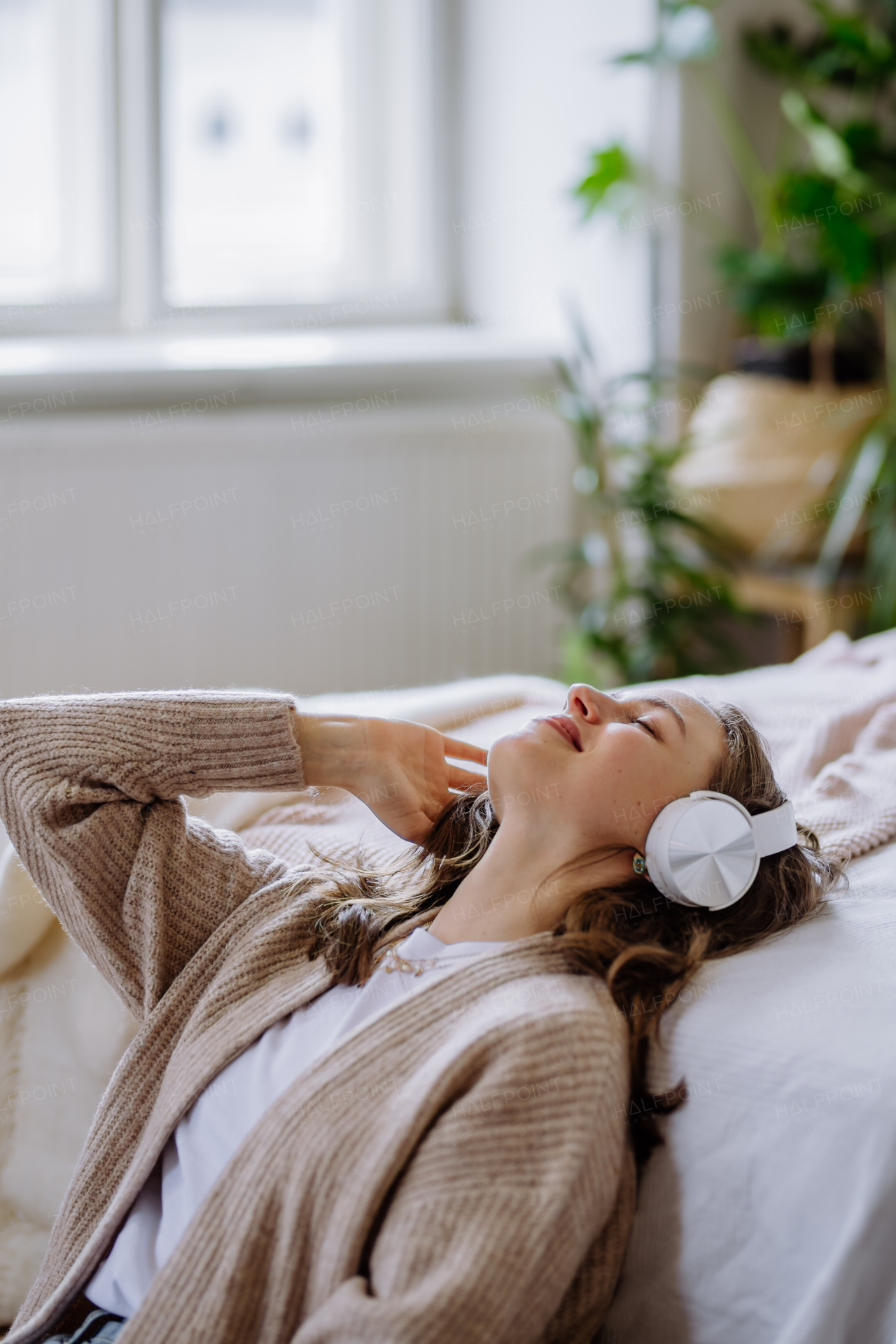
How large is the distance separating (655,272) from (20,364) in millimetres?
1356

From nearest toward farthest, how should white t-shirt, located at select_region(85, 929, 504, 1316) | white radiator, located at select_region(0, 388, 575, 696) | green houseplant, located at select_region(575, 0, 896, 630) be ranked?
white t-shirt, located at select_region(85, 929, 504, 1316) → green houseplant, located at select_region(575, 0, 896, 630) → white radiator, located at select_region(0, 388, 575, 696)

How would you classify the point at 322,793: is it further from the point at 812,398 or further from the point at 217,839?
the point at 812,398

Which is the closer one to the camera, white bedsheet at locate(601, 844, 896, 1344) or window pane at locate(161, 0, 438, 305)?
white bedsheet at locate(601, 844, 896, 1344)

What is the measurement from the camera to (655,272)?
9.80 ft

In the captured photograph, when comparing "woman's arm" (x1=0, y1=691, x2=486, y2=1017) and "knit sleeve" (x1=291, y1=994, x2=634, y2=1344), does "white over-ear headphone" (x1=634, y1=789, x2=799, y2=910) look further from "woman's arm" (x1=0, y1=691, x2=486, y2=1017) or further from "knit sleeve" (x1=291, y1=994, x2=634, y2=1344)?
"woman's arm" (x1=0, y1=691, x2=486, y2=1017)

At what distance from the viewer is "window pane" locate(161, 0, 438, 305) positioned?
120 inches

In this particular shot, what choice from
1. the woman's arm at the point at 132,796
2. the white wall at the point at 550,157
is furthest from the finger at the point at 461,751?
the white wall at the point at 550,157

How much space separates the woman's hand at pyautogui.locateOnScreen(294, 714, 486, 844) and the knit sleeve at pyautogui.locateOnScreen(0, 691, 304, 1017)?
0.14 ft

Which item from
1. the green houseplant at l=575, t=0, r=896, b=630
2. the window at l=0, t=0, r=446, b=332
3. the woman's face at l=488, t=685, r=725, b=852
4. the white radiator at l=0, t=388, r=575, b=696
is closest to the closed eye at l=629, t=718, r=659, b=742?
the woman's face at l=488, t=685, r=725, b=852

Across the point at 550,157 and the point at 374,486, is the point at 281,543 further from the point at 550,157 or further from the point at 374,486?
the point at 550,157

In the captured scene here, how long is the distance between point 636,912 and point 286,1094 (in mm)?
317

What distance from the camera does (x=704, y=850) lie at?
1.06 m

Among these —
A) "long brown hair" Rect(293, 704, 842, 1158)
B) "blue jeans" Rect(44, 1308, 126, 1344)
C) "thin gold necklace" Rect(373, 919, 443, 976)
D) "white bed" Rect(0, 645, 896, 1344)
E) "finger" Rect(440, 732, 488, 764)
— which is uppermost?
"finger" Rect(440, 732, 488, 764)

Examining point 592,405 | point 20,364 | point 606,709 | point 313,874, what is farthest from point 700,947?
point 20,364
